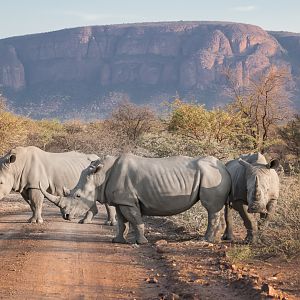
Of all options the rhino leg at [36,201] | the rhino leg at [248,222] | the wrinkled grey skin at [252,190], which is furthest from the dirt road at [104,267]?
the rhino leg at [36,201]

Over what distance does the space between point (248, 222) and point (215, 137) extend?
13471mm

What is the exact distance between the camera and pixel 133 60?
444ft

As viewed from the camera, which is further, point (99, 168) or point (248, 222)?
point (99, 168)

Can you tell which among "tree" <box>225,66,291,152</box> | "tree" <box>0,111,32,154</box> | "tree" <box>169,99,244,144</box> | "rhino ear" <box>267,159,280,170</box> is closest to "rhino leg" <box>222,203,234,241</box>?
"rhino ear" <box>267,159,280,170</box>

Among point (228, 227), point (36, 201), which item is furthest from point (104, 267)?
point (36, 201)

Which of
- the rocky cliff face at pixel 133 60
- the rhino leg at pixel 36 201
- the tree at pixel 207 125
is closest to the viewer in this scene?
the rhino leg at pixel 36 201

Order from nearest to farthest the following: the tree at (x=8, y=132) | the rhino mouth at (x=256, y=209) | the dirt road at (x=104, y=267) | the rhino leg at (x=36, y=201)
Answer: the dirt road at (x=104, y=267)
the rhino mouth at (x=256, y=209)
the rhino leg at (x=36, y=201)
the tree at (x=8, y=132)

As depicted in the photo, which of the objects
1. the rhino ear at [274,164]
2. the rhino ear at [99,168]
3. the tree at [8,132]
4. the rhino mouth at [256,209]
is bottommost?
the tree at [8,132]

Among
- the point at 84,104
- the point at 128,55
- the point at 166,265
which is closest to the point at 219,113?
the point at 166,265

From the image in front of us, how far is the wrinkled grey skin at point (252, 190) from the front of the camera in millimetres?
10719

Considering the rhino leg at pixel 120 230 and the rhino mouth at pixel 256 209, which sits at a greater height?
the rhino mouth at pixel 256 209

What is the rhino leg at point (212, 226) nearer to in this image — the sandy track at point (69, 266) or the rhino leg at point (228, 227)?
the rhino leg at point (228, 227)

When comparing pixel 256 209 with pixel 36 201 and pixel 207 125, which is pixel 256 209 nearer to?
pixel 36 201

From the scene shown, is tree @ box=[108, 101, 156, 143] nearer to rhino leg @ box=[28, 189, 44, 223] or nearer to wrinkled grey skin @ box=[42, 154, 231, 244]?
rhino leg @ box=[28, 189, 44, 223]
